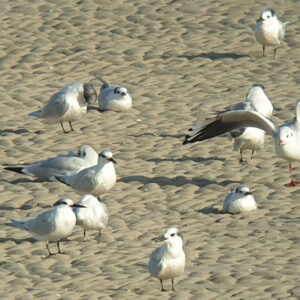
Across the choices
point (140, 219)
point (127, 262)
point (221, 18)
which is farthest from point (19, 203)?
point (221, 18)

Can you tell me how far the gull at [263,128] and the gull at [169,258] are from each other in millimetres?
3391

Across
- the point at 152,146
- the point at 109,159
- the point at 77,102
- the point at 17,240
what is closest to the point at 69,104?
the point at 77,102

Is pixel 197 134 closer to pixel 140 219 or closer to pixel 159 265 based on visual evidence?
pixel 140 219

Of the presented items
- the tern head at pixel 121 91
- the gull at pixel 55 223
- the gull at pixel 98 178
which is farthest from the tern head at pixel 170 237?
the tern head at pixel 121 91

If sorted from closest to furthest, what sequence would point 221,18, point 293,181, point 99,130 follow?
point 293,181 < point 99,130 < point 221,18

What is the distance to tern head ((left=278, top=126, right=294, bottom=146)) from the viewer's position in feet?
41.6

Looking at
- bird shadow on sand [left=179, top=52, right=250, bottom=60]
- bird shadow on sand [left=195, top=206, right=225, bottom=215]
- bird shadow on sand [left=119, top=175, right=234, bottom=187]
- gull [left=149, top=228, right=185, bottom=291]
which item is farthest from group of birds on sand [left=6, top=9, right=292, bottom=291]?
bird shadow on sand [left=179, top=52, right=250, bottom=60]

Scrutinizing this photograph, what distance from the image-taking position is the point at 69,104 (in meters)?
Answer: 14.9

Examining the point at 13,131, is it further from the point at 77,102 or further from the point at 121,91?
the point at 121,91

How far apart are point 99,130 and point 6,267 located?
16.3ft

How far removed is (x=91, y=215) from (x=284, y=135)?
3.01m

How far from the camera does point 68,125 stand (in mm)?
15500

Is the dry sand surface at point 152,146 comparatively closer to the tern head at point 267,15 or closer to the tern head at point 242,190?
the tern head at point 242,190

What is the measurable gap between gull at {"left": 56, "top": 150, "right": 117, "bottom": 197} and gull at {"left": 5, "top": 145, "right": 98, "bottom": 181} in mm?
469
